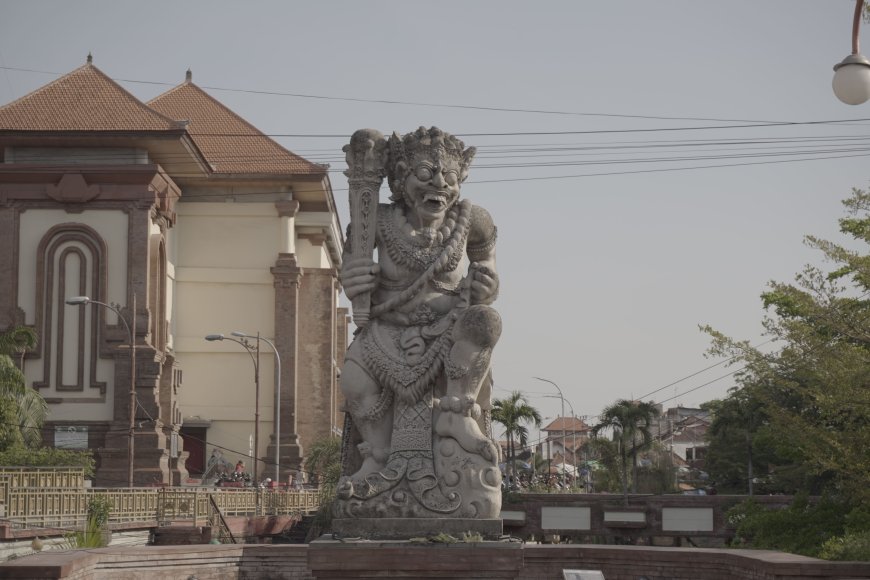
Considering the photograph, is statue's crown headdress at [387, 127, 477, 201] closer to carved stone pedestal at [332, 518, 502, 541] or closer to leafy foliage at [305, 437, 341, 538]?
carved stone pedestal at [332, 518, 502, 541]

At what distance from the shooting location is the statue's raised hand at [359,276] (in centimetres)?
1302

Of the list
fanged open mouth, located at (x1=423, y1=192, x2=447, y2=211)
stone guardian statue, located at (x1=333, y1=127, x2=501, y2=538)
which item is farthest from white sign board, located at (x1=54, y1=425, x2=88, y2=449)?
fanged open mouth, located at (x1=423, y1=192, x2=447, y2=211)

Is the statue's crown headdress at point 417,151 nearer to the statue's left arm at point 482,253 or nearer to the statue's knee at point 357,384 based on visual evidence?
the statue's left arm at point 482,253

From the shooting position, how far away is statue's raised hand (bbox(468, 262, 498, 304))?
42.8ft

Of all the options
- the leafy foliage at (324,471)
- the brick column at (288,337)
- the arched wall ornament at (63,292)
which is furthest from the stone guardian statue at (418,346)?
the brick column at (288,337)

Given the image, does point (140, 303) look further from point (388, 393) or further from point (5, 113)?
point (388, 393)

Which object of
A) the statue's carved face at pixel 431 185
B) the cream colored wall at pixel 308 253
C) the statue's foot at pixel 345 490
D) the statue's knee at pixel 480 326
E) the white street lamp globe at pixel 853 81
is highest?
the cream colored wall at pixel 308 253

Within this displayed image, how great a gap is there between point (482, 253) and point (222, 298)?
53.9 metres

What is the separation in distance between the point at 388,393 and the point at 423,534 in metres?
1.41

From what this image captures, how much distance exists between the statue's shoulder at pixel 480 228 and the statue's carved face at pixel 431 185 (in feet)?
1.01

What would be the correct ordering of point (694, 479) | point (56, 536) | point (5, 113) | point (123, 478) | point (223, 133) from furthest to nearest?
1. point (694, 479)
2. point (223, 133)
3. point (5, 113)
4. point (123, 478)
5. point (56, 536)

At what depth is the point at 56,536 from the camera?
2616 centimetres

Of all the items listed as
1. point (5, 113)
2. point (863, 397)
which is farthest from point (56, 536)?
point (5, 113)

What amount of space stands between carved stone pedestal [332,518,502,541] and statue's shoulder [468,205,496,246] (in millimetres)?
2768
